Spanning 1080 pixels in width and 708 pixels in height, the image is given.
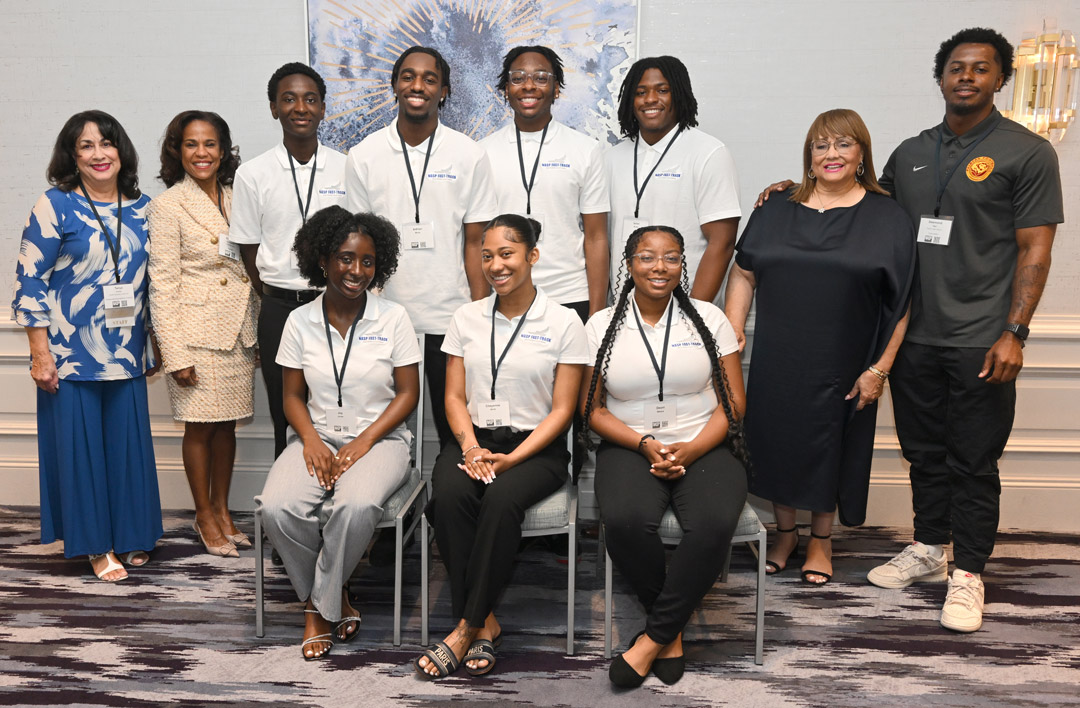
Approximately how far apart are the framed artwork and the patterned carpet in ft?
6.43

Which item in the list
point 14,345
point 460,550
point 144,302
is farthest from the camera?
point 14,345

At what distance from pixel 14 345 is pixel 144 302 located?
1326 mm

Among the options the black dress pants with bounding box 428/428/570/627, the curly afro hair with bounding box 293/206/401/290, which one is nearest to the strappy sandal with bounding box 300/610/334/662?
the black dress pants with bounding box 428/428/570/627

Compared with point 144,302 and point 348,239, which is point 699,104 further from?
point 144,302

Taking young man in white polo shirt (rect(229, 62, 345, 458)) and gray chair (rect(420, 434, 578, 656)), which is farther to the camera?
young man in white polo shirt (rect(229, 62, 345, 458))

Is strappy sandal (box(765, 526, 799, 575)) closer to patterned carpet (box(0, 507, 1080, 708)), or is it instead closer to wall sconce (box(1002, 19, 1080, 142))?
patterned carpet (box(0, 507, 1080, 708))

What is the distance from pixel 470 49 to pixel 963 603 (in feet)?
9.98

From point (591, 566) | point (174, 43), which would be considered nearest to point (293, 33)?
point (174, 43)

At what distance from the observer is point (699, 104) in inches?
154

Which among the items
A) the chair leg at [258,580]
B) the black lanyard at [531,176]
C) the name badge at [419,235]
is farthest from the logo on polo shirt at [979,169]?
the chair leg at [258,580]

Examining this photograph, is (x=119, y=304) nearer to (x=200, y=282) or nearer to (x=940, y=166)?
(x=200, y=282)

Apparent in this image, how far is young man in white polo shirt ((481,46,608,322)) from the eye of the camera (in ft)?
10.8

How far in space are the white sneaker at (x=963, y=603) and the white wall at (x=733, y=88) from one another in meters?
0.93

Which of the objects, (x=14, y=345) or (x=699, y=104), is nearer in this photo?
(x=699, y=104)
